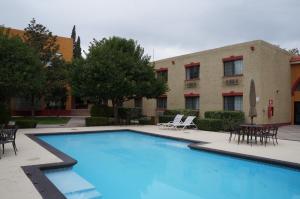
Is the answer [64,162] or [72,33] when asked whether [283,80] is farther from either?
[72,33]

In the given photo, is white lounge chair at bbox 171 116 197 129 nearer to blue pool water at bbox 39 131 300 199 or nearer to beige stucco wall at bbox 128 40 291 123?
beige stucco wall at bbox 128 40 291 123

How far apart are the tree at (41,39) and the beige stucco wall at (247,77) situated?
14.8 meters

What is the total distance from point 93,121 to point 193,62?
A: 1060 centimetres

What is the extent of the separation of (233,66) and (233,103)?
303 cm

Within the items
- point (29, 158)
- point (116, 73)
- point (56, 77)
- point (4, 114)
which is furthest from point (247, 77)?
point (56, 77)

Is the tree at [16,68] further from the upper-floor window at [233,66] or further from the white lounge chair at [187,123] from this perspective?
the upper-floor window at [233,66]

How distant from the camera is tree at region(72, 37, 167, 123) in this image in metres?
23.4

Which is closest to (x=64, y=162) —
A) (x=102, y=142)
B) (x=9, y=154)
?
(x=9, y=154)

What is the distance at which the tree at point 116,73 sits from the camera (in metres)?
23.4

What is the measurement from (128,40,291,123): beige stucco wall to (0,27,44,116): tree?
1373 cm

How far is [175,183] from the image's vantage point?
915 centimetres

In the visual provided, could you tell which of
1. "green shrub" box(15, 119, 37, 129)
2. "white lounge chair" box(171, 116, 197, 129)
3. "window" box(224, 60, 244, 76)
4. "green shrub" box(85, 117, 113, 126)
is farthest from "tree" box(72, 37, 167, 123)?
"window" box(224, 60, 244, 76)

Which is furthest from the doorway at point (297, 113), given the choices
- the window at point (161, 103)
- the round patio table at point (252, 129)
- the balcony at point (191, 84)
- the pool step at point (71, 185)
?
the pool step at point (71, 185)

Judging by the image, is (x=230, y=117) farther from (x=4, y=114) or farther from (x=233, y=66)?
(x=4, y=114)
